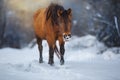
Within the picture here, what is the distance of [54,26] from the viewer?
1109cm

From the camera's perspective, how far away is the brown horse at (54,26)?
1023cm

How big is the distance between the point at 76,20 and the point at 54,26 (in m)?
9.48

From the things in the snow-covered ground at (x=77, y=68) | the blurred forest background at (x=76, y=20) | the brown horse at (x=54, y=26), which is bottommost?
the snow-covered ground at (x=77, y=68)

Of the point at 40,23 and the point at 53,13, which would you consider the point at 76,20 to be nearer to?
the point at 40,23

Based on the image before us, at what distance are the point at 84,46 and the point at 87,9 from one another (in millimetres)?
3083

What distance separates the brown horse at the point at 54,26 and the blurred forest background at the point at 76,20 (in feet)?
13.0

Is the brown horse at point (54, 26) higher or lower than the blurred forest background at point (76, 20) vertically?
lower

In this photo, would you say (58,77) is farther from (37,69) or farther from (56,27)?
(56,27)

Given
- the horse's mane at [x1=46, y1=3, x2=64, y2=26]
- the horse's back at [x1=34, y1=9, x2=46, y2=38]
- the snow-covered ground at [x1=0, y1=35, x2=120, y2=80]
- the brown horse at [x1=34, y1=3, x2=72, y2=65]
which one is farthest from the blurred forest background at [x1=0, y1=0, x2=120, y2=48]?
the horse's mane at [x1=46, y1=3, x2=64, y2=26]

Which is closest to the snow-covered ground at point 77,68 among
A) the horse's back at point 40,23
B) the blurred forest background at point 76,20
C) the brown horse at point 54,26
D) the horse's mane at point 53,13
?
the brown horse at point 54,26

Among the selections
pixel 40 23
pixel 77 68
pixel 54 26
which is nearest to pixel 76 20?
pixel 40 23

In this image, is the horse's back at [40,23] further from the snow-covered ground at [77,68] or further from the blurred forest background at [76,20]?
the blurred forest background at [76,20]

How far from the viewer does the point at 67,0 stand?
20.3 metres

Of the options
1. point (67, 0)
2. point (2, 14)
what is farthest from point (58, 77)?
point (2, 14)
